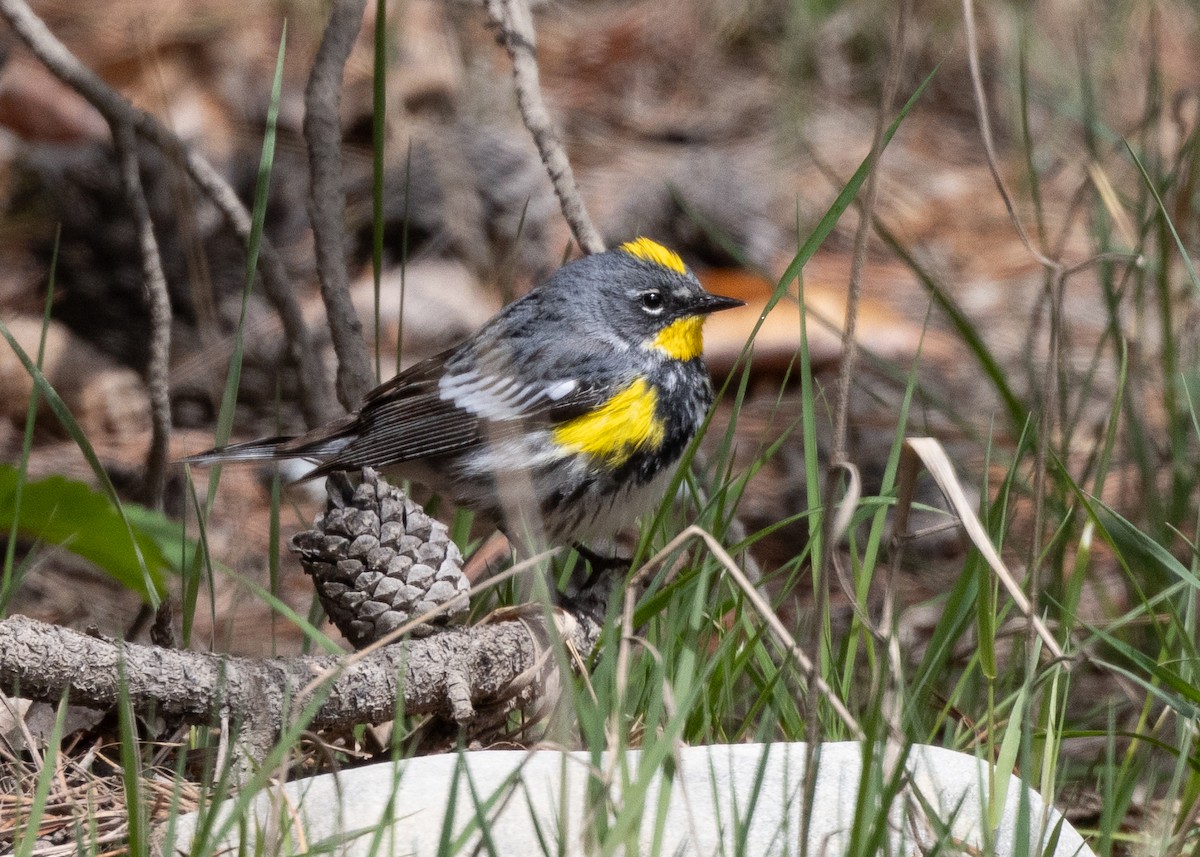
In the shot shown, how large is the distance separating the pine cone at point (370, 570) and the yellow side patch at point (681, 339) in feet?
3.91

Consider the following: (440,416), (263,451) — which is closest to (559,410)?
(440,416)

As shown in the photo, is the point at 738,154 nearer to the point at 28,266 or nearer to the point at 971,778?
the point at 28,266

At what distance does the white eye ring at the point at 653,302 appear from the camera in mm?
3547

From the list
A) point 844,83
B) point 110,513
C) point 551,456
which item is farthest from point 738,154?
point 110,513

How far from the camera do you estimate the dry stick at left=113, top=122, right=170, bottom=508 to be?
121 inches

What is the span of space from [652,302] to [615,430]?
0.47 metres

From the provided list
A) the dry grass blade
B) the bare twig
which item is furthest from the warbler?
the dry grass blade

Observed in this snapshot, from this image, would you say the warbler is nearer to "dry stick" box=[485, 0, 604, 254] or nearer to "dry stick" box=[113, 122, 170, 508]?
"dry stick" box=[113, 122, 170, 508]

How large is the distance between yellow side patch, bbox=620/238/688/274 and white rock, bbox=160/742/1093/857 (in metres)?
1.72

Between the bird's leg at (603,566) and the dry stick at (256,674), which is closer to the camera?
the dry stick at (256,674)

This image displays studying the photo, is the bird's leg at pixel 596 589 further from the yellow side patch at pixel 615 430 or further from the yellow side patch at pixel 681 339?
the yellow side patch at pixel 681 339

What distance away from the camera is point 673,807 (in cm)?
197

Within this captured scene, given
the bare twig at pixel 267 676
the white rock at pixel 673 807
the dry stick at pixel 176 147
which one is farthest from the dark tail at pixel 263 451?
the white rock at pixel 673 807

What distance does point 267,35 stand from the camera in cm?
675
